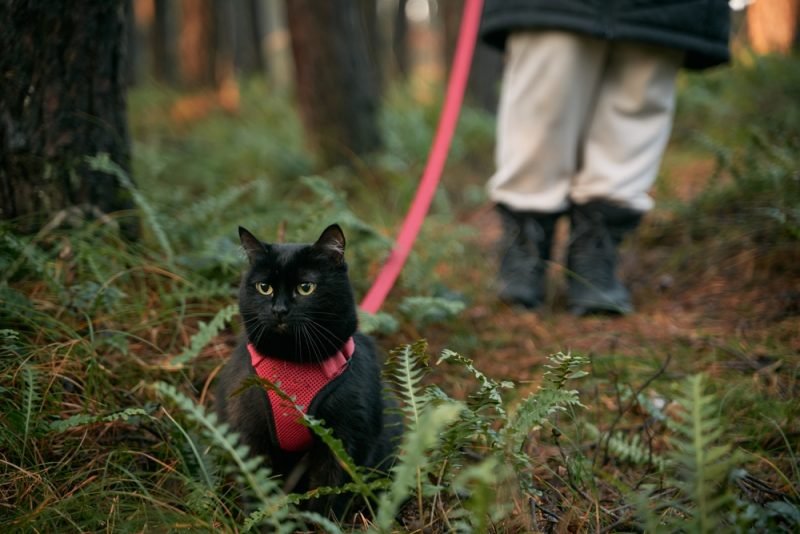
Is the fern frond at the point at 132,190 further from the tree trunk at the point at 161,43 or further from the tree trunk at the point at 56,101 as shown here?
the tree trunk at the point at 161,43

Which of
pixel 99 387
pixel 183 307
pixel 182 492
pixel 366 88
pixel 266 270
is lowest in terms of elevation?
pixel 182 492

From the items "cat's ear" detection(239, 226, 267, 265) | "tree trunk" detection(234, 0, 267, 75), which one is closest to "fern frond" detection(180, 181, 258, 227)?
"cat's ear" detection(239, 226, 267, 265)

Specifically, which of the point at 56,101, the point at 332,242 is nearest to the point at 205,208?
the point at 56,101

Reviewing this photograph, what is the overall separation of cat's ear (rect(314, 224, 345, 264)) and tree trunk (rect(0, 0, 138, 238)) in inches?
54.2

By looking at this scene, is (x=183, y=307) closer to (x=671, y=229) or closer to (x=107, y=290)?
(x=107, y=290)

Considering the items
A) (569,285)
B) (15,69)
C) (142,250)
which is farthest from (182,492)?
(569,285)

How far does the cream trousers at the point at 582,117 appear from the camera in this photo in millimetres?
3227

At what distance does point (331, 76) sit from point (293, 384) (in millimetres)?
4085

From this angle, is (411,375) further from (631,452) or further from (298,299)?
(631,452)

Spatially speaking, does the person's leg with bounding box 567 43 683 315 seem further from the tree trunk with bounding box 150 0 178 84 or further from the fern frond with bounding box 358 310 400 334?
the tree trunk with bounding box 150 0 178 84

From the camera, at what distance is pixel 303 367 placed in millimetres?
1818

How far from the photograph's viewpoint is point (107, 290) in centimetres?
237

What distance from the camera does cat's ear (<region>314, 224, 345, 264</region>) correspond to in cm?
185

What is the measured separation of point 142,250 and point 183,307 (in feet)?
A: 1.88
